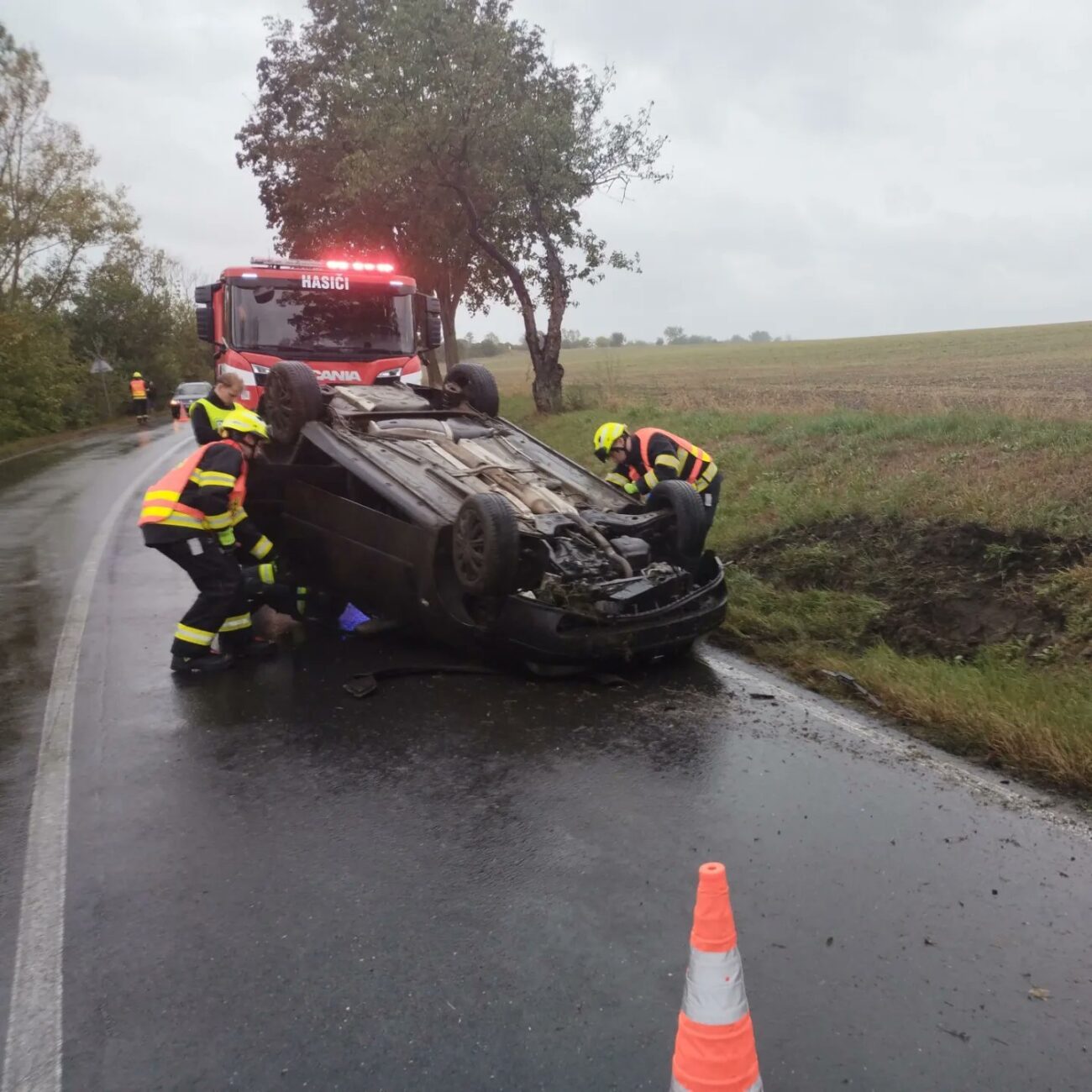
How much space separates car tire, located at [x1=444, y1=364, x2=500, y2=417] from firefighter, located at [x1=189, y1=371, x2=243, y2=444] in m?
1.64

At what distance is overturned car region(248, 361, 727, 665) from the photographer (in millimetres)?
5039

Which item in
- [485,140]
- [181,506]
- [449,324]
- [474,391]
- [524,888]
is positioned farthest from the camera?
[449,324]

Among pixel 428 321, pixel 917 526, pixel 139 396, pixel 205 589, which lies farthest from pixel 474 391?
pixel 139 396

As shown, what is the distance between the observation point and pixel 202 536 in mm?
5730

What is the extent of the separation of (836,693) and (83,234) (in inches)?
1193

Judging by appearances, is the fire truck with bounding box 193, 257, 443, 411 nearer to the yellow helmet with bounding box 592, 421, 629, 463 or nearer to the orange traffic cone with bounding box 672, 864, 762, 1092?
the yellow helmet with bounding box 592, 421, 629, 463

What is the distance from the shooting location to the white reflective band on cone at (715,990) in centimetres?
205

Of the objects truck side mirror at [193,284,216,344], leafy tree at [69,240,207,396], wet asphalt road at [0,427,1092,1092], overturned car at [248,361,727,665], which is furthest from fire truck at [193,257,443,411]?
leafy tree at [69,240,207,396]

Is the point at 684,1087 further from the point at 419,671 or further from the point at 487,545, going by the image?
the point at 419,671

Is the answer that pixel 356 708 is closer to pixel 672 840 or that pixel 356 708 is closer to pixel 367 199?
pixel 672 840

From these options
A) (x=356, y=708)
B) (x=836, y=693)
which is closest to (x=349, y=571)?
(x=356, y=708)

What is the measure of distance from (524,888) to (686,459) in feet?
13.5

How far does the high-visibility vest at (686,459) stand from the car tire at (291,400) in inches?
87.4

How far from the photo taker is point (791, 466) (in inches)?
385
